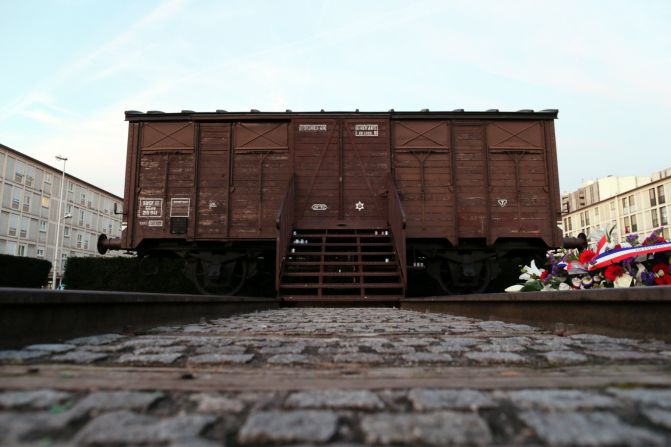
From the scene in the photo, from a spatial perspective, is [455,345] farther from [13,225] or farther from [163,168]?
[13,225]

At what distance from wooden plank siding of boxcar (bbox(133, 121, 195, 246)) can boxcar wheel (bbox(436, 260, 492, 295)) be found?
638 cm

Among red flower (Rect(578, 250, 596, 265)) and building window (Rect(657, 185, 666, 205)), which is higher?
building window (Rect(657, 185, 666, 205))

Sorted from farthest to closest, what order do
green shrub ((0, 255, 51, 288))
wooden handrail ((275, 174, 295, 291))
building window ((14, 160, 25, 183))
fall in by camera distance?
building window ((14, 160, 25, 183)) < green shrub ((0, 255, 51, 288)) < wooden handrail ((275, 174, 295, 291))

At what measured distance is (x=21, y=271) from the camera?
13.7m

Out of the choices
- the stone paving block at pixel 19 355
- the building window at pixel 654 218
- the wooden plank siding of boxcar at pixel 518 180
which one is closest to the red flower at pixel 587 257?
the stone paving block at pixel 19 355

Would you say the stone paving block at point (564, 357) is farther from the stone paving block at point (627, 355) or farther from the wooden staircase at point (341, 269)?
the wooden staircase at point (341, 269)

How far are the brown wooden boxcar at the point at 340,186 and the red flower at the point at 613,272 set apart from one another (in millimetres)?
5709

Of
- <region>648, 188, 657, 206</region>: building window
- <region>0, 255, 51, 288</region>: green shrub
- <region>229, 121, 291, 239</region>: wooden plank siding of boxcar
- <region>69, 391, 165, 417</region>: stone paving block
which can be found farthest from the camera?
<region>648, 188, 657, 206</region>: building window

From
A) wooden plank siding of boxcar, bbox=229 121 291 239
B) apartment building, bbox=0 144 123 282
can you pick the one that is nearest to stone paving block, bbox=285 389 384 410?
wooden plank siding of boxcar, bbox=229 121 291 239

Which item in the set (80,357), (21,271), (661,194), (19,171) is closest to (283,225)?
(80,357)

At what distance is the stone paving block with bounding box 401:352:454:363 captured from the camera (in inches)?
73.1

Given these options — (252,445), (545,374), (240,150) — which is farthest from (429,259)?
(252,445)

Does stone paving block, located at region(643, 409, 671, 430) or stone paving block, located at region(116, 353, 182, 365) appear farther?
stone paving block, located at region(116, 353, 182, 365)

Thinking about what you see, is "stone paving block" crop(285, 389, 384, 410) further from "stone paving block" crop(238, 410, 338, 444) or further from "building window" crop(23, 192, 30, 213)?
"building window" crop(23, 192, 30, 213)
